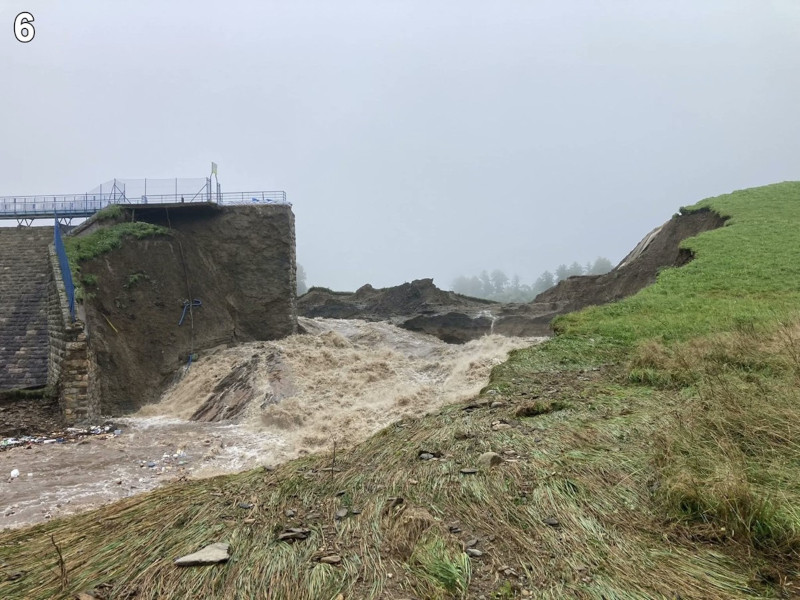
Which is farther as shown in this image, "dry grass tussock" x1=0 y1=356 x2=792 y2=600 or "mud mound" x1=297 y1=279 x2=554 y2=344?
"mud mound" x1=297 y1=279 x2=554 y2=344

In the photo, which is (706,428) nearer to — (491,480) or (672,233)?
(491,480)

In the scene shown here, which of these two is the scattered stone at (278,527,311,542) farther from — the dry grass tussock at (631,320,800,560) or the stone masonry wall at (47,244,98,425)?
the stone masonry wall at (47,244,98,425)

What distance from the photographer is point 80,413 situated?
40.3 feet

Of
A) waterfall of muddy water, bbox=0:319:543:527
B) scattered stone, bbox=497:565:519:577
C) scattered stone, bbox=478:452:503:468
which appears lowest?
waterfall of muddy water, bbox=0:319:543:527

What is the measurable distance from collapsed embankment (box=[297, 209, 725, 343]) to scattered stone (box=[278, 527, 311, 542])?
680 inches

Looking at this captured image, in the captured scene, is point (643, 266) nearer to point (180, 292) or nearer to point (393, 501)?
point (180, 292)

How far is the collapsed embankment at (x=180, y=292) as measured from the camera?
50.1ft

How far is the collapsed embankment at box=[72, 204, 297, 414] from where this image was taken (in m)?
15.3

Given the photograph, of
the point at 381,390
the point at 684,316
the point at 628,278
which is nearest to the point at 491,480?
the point at 684,316

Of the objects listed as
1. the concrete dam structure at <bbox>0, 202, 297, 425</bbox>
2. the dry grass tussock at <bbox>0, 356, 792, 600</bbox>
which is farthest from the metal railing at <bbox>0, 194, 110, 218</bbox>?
the dry grass tussock at <bbox>0, 356, 792, 600</bbox>

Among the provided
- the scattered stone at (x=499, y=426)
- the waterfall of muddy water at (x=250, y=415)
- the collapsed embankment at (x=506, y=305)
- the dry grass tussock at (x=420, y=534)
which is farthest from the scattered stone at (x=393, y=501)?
the collapsed embankment at (x=506, y=305)

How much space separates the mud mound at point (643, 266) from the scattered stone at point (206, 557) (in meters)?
19.8

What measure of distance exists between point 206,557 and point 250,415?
32.9 feet

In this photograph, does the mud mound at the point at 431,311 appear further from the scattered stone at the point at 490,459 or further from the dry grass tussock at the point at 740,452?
the scattered stone at the point at 490,459
